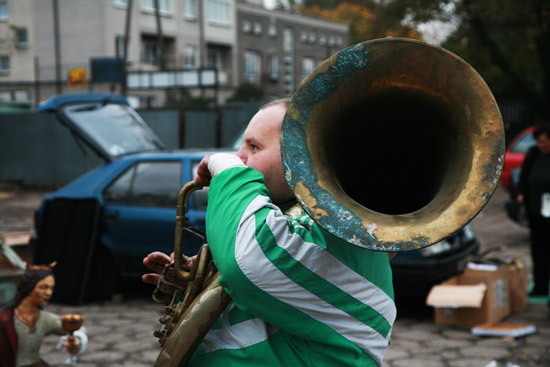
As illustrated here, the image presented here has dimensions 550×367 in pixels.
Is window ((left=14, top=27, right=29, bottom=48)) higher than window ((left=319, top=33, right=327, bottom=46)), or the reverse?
window ((left=319, top=33, right=327, bottom=46))

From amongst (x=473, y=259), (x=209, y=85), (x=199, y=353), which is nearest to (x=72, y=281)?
(x=473, y=259)

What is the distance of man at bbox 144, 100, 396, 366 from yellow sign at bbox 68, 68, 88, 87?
3138cm

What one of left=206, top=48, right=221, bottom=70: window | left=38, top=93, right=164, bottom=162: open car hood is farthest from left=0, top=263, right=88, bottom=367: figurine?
left=206, top=48, right=221, bottom=70: window

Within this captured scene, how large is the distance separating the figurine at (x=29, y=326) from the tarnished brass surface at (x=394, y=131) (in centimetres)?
235

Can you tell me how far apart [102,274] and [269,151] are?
211 inches

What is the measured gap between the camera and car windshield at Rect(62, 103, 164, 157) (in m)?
7.31

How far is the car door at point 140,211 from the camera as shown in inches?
249

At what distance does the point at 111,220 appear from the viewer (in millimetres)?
6516

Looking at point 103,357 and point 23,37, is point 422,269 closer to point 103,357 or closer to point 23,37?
point 103,357

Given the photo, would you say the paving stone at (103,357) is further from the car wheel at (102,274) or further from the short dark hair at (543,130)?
the short dark hair at (543,130)

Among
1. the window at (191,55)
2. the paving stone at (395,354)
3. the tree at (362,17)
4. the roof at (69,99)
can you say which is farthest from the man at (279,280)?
the window at (191,55)

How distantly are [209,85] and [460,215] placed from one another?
17.8m

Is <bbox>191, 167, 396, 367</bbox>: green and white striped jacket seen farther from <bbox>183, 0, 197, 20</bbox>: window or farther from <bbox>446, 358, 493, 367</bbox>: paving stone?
<bbox>183, 0, 197, 20</bbox>: window

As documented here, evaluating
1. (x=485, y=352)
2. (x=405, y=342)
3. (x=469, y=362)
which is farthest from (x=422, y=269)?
(x=469, y=362)
